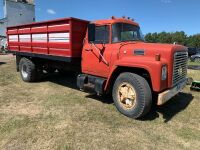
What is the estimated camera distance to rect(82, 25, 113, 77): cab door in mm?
6578

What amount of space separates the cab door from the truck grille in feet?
5.67

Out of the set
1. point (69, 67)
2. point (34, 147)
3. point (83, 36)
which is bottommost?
point (34, 147)

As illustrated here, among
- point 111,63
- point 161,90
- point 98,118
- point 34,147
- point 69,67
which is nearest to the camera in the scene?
point 34,147

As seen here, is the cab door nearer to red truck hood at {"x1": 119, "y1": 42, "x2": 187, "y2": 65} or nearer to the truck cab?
the truck cab

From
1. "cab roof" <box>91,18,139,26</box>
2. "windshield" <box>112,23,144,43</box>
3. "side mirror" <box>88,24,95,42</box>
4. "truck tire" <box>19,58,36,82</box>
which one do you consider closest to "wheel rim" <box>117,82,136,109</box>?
"windshield" <box>112,23,144,43</box>

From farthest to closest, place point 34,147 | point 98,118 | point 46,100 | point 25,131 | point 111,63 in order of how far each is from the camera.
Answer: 1. point 46,100
2. point 111,63
3. point 98,118
4. point 25,131
5. point 34,147

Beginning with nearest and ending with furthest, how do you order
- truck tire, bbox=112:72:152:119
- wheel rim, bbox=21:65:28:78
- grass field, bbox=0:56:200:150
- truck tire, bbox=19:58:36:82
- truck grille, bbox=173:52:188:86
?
1. grass field, bbox=0:56:200:150
2. truck tire, bbox=112:72:152:119
3. truck grille, bbox=173:52:188:86
4. truck tire, bbox=19:58:36:82
5. wheel rim, bbox=21:65:28:78

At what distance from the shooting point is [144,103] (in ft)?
18.1

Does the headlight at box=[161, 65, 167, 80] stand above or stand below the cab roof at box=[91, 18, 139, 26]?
below

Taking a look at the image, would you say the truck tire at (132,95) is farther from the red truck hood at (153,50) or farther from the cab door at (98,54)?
the cab door at (98,54)

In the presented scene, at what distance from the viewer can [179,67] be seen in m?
6.02

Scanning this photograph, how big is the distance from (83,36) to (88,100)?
2.00 metres

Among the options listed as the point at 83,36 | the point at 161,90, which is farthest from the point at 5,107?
the point at 161,90

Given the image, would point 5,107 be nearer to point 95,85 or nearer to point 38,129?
point 38,129
